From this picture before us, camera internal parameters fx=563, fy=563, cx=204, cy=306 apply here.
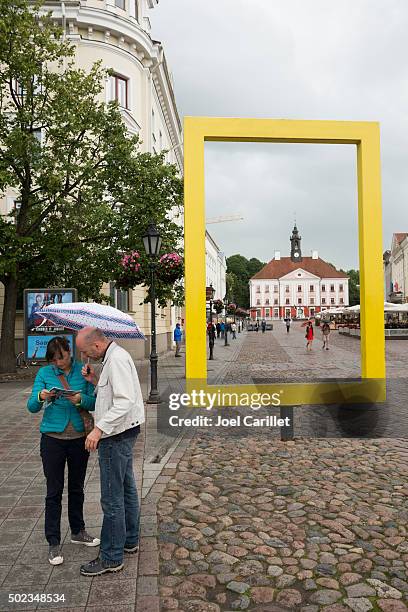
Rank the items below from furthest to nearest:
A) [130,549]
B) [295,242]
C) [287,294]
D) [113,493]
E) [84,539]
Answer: [287,294] < [295,242] < [84,539] < [130,549] < [113,493]

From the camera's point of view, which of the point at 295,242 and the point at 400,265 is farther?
the point at 400,265

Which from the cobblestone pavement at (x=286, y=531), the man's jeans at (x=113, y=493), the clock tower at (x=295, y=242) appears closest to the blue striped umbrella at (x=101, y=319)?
the man's jeans at (x=113, y=493)

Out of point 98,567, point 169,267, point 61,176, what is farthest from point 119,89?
point 98,567

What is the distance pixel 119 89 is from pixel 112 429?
76.8 feet

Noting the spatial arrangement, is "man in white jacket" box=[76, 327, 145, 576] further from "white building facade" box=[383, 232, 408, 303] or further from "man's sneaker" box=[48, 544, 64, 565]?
"white building facade" box=[383, 232, 408, 303]

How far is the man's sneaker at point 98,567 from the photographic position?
3.80m

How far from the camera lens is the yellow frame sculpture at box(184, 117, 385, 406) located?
683cm

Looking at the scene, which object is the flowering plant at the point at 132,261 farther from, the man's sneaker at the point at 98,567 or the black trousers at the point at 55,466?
the man's sneaker at the point at 98,567

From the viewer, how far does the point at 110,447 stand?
378 centimetres

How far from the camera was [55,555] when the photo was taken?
401 centimetres

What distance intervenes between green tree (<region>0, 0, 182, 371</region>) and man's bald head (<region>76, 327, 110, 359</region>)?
11923mm

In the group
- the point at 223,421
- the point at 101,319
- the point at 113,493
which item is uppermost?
the point at 101,319

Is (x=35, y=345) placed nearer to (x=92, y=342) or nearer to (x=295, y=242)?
(x=295, y=242)

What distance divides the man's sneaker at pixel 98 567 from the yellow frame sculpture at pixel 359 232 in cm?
307
